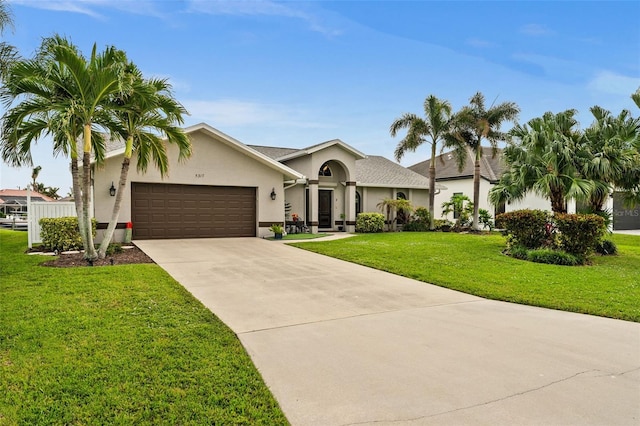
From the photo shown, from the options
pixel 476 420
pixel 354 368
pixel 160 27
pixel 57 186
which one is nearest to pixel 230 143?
pixel 160 27

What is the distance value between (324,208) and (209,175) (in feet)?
23.0

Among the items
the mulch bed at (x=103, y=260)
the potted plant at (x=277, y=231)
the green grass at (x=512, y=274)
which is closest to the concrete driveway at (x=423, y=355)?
the green grass at (x=512, y=274)

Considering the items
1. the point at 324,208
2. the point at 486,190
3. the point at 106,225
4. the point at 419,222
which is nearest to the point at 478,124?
the point at 419,222

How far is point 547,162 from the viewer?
12.1 m

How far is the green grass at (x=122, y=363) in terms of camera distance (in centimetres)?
285

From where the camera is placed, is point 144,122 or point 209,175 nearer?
point 144,122

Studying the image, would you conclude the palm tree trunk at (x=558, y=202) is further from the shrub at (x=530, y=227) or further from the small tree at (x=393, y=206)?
the small tree at (x=393, y=206)

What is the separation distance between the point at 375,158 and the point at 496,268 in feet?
56.7

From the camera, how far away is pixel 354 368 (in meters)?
3.74

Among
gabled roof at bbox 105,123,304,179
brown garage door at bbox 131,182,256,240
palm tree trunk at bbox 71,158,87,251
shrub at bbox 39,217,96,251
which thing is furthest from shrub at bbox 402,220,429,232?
palm tree trunk at bbox 71,158,87,251

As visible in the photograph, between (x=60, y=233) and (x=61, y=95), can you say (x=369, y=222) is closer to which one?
(x=60, y=233)

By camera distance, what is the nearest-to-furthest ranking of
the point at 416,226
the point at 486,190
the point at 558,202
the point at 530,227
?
the point at 530,227
the point at 558,202
the point at 416,226
the point at 486,190

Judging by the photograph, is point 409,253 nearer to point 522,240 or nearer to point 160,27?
point 522,240

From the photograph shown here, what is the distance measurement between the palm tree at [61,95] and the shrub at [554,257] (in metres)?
11.5
